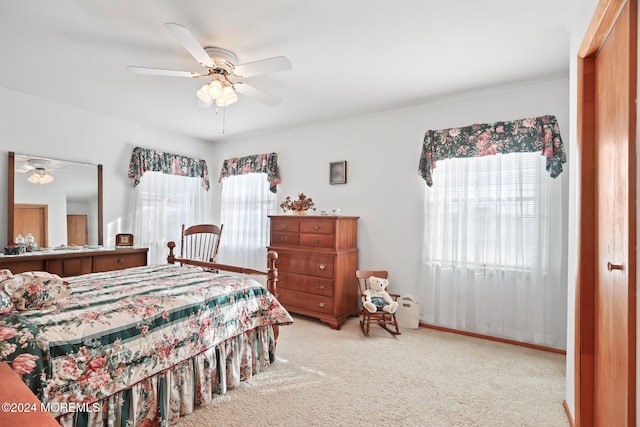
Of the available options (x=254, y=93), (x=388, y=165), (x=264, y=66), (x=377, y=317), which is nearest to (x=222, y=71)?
(x=254, y=93)

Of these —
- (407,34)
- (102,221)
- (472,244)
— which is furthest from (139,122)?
(472,244)

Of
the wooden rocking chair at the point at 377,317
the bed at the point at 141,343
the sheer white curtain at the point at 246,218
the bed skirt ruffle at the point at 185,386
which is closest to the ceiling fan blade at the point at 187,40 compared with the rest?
the bed at the point at 141,343

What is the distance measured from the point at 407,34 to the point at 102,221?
394 centimetres

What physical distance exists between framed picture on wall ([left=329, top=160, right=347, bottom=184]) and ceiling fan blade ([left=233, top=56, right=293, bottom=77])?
1934 mm

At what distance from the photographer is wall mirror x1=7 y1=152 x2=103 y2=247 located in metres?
3.17

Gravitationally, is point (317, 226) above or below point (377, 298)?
above

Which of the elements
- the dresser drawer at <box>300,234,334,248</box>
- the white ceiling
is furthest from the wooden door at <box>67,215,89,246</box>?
the dresser drawer at <box>300,234,334,248</box>

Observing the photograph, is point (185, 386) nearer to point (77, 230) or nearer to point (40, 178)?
point (77, 230)

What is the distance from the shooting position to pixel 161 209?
4434 mm

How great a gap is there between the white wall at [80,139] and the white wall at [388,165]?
2316 mm

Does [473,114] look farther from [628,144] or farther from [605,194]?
[628,144]

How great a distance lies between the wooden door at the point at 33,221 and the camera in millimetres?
3169

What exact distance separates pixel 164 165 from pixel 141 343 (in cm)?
343

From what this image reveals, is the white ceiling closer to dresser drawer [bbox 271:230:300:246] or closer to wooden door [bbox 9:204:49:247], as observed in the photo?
wooden door [bbox 9:204:49:247]
